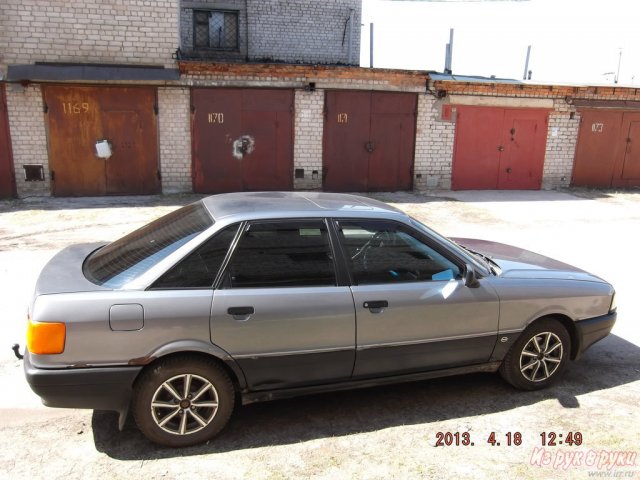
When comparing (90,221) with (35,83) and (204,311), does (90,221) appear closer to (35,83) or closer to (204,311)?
(35,83)

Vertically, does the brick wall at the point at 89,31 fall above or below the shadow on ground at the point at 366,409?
above

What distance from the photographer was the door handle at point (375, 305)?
3.47 meters

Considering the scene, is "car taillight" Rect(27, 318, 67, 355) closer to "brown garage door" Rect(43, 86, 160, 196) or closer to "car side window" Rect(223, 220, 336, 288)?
"car side window" Rect(223, 220, 336, 288)

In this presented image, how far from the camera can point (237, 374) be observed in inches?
129

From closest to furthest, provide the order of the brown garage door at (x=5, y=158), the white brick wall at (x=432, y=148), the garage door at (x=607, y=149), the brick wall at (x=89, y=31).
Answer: the brick wall at (x=89, y=31), the brown garage door at (x=5, y=158), the white brick wall at (x=432, y=148), the garage door at (x=607, y=149)

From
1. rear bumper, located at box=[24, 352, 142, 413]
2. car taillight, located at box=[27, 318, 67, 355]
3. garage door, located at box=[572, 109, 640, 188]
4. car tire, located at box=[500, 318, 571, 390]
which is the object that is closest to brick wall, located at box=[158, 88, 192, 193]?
rear bumper, located at box=[24, 352, 142, 413]

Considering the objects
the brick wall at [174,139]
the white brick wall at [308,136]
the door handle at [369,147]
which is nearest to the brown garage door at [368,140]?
the door handle at [369,147]

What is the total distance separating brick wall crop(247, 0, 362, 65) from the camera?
723 inches

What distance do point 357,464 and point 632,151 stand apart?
1571 centimetres

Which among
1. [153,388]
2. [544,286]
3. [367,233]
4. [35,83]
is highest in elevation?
[35,83]

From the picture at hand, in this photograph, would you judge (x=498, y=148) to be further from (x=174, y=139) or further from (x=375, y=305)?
(x=375, y=305)

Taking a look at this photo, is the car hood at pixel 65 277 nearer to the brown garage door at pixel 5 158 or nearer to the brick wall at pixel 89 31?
the brick wall at pixel 89 31

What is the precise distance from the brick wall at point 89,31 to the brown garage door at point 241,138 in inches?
54.5

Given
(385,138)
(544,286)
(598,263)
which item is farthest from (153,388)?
(385,138)
